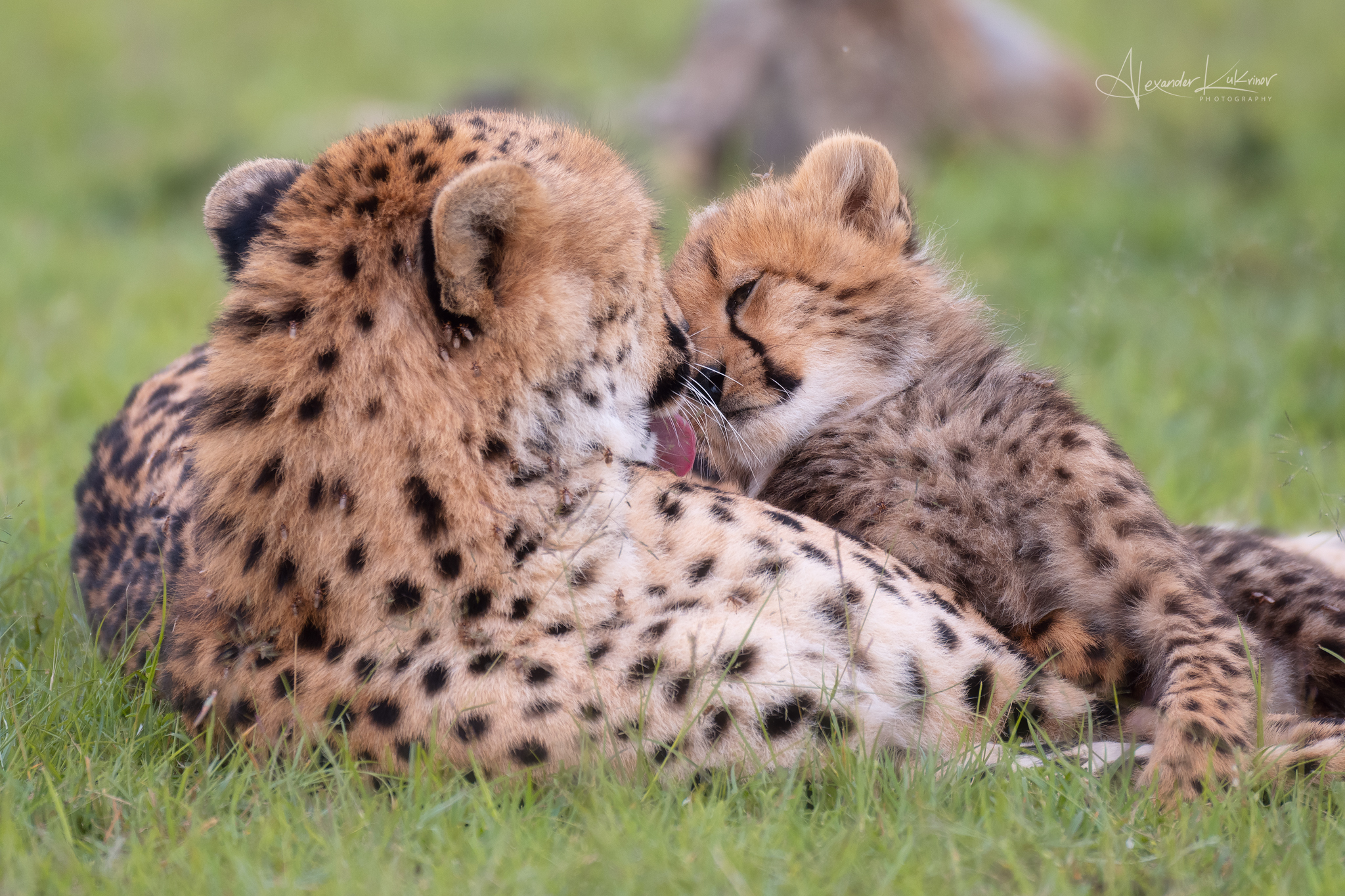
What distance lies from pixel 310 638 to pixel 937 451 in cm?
147

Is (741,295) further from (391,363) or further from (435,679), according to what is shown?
(435,679)

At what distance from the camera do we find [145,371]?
561 cm

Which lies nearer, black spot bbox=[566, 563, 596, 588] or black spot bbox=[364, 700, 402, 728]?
black spot bbox=[364, 700, 402, 728]

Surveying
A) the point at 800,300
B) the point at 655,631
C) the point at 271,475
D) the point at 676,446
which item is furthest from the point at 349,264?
the point at 800,300

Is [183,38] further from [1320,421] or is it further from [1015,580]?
[1015,580]

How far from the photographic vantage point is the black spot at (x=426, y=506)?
2.30 meters

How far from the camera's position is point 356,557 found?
2303 mm

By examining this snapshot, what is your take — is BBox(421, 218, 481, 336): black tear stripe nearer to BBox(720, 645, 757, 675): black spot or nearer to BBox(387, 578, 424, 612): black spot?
BBox(387, 578, 424, 612): black spot

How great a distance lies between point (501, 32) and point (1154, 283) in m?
10.1

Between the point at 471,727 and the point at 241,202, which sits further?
the point at 241,202

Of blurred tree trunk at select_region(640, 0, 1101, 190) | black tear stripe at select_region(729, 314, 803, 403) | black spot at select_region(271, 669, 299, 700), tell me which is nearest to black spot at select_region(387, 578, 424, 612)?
black spot at select_region(271, 669, 299, 700)

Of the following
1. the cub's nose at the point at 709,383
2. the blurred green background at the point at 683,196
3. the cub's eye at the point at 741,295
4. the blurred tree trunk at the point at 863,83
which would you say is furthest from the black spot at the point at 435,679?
the blurred tree trunk at the point at 863,83

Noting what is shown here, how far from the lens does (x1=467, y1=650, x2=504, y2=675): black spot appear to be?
2307 millimetres

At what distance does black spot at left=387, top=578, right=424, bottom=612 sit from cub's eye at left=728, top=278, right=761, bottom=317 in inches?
51.6
